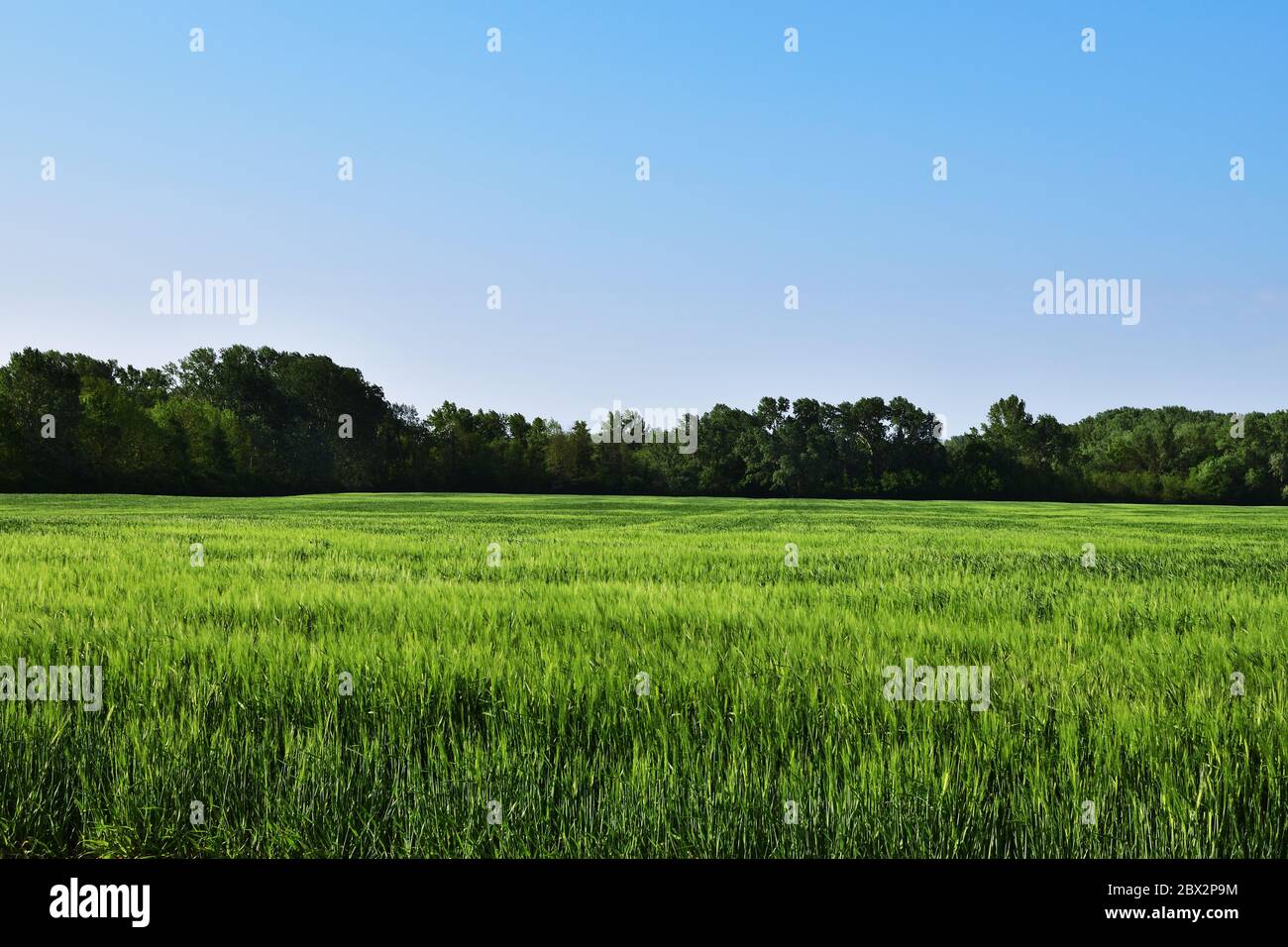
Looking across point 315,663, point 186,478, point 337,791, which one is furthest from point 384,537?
point 186,478

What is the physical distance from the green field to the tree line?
6969 centimetres

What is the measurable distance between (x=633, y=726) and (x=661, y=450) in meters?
88.1

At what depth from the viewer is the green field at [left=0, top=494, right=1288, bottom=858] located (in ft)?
9.56

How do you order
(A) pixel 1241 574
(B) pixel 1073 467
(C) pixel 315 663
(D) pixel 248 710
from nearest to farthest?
(D) pixel 248 710 → (C) pixel 315 663 → (A) pixel 1241 574 → (B) pixel 1073 467
